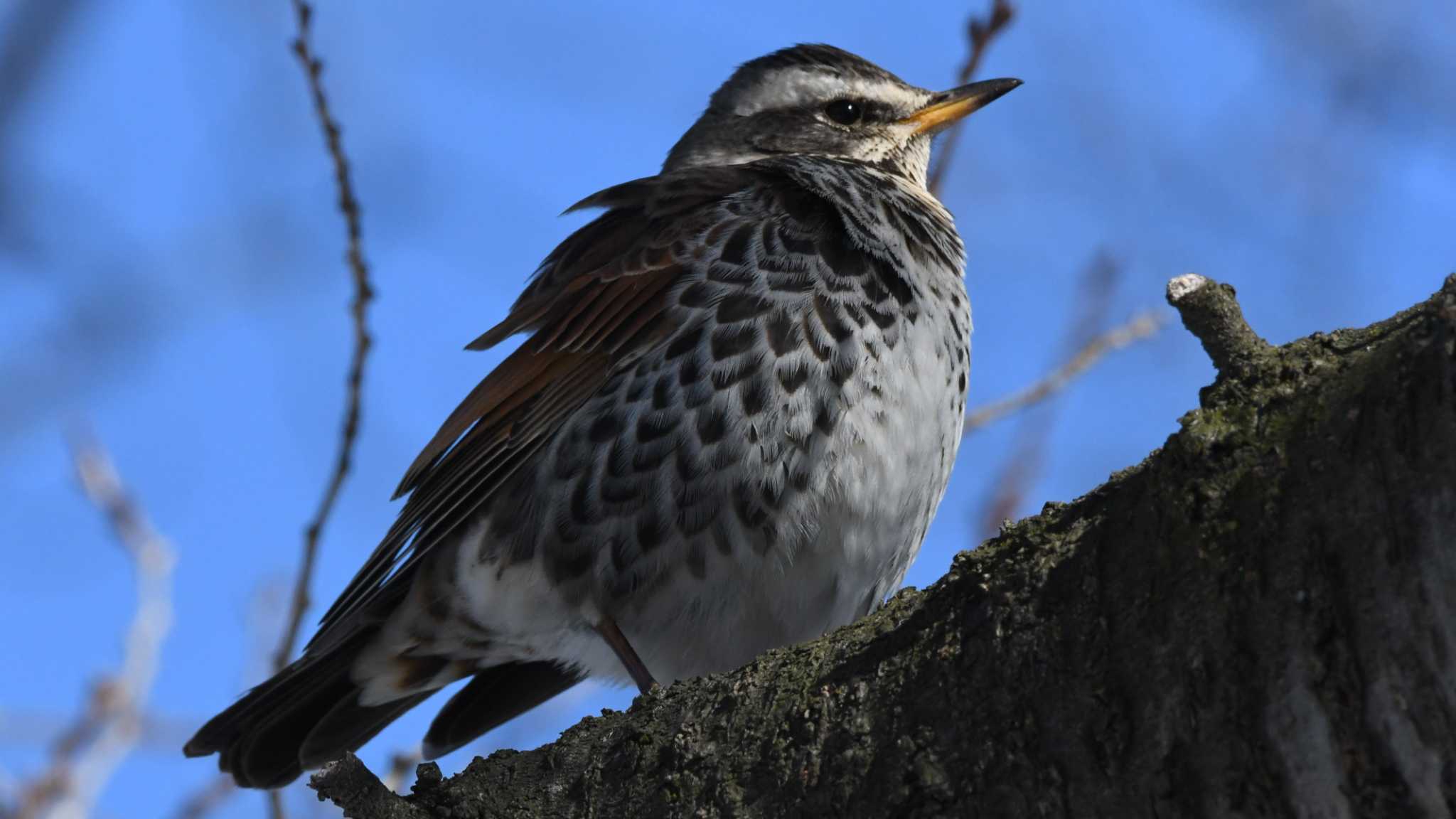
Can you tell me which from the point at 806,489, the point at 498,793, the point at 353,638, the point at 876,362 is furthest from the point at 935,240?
the point at 498,793

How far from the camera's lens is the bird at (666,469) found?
3.72 meters

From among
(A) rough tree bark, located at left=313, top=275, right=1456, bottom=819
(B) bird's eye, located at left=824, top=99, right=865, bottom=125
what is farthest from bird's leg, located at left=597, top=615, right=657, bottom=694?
(B) bird's eye, located at left=824, top=99, right=865, bottom=125

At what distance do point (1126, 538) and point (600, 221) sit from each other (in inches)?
117

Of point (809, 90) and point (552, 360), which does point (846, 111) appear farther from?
point (552, 360)

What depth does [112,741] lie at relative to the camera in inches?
198

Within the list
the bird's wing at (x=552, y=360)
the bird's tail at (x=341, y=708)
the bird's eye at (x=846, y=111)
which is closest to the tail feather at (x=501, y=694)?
the bird's tail at (x=341, y=708)

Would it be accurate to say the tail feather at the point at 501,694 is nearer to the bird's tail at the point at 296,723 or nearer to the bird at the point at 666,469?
the bird at the point at 666,469

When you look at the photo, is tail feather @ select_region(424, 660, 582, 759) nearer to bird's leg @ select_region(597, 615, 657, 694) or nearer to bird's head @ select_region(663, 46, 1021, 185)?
bird's leg @ select_region(597, 615, 657, 694)

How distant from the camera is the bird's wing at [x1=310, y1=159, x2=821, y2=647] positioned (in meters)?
4.05

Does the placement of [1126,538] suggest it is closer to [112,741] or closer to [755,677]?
[755,677]

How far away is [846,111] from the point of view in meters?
5.14

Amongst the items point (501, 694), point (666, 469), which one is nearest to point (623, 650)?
point (666, 469)

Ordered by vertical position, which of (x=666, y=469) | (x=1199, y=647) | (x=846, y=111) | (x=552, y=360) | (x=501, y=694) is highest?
(x=846, y=111)

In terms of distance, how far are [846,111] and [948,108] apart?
356 mm
